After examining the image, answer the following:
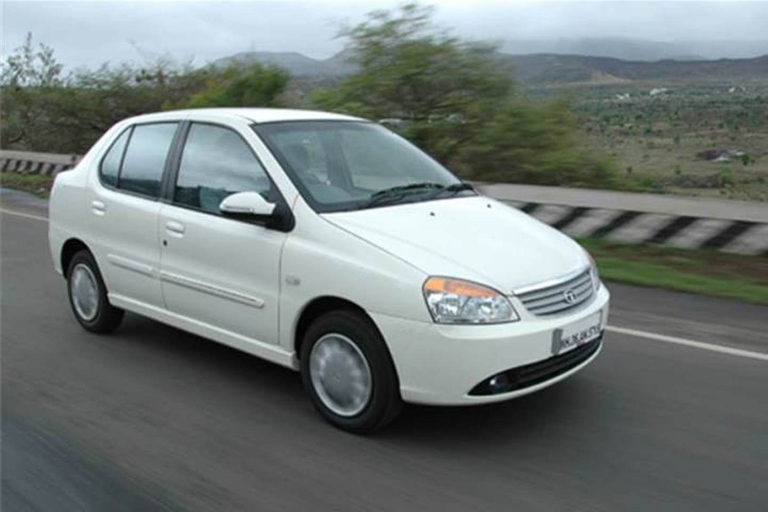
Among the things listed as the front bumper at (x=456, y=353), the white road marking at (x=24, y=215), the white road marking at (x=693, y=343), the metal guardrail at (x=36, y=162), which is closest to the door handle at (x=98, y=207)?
the front bumper at (x=456, y=353)

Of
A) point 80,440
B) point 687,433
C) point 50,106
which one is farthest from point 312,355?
point 50,106

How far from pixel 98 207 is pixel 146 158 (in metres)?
0.59

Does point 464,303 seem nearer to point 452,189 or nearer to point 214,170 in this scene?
point 452,189

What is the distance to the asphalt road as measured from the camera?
3703 millimetres

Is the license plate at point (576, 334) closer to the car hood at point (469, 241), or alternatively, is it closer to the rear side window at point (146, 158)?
the car hood at point (469, 241)

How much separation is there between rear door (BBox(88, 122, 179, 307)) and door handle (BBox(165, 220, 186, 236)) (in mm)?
138

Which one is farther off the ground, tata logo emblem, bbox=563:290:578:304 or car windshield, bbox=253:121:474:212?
car windshield, bbox=253:121:474:212

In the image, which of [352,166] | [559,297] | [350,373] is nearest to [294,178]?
[352,166]

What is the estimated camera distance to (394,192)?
506 cm

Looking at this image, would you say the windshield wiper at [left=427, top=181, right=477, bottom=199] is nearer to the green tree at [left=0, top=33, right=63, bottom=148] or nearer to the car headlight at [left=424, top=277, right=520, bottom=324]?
the car headlight at [left=424, top=277, right=520, bottom=324]

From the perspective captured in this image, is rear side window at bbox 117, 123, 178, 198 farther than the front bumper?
Yes

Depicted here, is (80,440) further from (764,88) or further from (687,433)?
(764,88)

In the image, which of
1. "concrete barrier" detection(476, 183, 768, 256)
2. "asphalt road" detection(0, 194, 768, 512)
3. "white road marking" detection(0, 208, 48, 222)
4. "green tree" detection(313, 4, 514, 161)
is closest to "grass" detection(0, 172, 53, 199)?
"white road marking" detection(0, 208, 48, 222)

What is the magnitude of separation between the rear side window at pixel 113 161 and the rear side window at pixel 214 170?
879 mm
